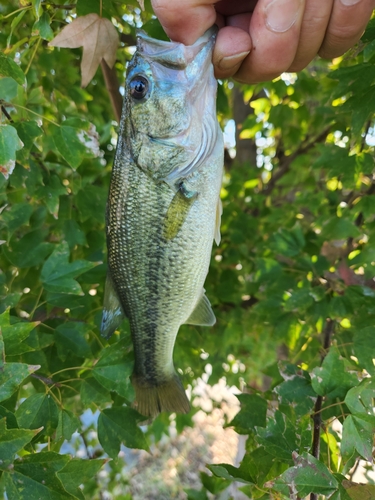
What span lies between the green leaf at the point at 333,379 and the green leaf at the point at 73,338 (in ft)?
2.46

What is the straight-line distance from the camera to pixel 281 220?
8.57 ft

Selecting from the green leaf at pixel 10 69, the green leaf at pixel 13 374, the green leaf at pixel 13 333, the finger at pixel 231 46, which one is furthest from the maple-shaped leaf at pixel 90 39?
the green leaf at pixel 13 374

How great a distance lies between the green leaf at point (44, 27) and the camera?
1.17 m

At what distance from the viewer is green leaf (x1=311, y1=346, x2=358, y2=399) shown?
3.59 feet

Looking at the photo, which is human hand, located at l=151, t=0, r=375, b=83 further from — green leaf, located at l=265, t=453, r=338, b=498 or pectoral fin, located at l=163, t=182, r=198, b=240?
green leaf, located at l=265, t=453, r=338, b=498

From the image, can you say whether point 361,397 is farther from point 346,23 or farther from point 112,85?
point 112,85

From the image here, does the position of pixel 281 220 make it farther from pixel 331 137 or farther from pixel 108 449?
pixel 108 449

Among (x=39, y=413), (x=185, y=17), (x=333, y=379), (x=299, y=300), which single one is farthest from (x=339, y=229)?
(x=39, y=413)

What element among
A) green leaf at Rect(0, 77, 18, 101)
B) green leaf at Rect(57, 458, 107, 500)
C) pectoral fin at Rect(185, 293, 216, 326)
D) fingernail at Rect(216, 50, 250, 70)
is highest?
fingernail at Rect(216, 50, 250, 70)

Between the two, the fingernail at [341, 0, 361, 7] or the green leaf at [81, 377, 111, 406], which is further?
the green leaf at [81, 377, 111, 406]

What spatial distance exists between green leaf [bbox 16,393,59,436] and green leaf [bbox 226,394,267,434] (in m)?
0.58

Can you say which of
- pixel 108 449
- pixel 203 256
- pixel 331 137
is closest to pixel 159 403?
pixel 108 449

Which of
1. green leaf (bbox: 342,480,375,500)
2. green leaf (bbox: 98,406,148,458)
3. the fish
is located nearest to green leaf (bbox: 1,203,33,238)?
the fish

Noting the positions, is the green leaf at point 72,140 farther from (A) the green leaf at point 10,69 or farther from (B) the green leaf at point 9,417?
(B) the green leaf at point 9,417
